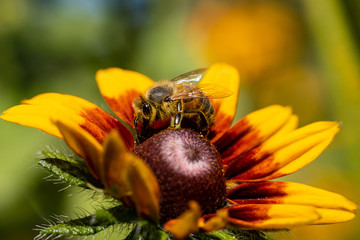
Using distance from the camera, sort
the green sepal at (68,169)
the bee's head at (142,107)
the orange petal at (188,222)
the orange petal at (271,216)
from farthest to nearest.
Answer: the bee's head at (142,107) → the green sepal at (68,169) → the orange petal at (271,216) → the orange petal at (188,222)

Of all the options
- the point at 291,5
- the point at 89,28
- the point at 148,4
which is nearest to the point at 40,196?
the point at 89,28

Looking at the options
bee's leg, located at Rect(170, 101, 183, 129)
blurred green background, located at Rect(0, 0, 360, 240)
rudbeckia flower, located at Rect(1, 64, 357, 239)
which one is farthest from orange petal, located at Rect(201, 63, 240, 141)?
blurred green background, located at Rect(0, 0, 360, 240)

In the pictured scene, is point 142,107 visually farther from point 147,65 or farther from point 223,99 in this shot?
point 147,65

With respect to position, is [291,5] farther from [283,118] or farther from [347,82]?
[283,118]

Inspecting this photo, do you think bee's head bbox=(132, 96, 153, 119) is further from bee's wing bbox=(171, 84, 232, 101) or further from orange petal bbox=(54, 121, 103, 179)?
orange petal bbox=(54, 121, 103, 179)

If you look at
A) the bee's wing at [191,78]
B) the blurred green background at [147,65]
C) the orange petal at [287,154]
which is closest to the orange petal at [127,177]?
the blurred green background at [147,65]

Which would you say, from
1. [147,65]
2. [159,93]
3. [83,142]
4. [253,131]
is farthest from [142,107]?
[147,65]

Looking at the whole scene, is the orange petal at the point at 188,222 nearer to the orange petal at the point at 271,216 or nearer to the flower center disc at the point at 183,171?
the orange petal at the point at 271,216
